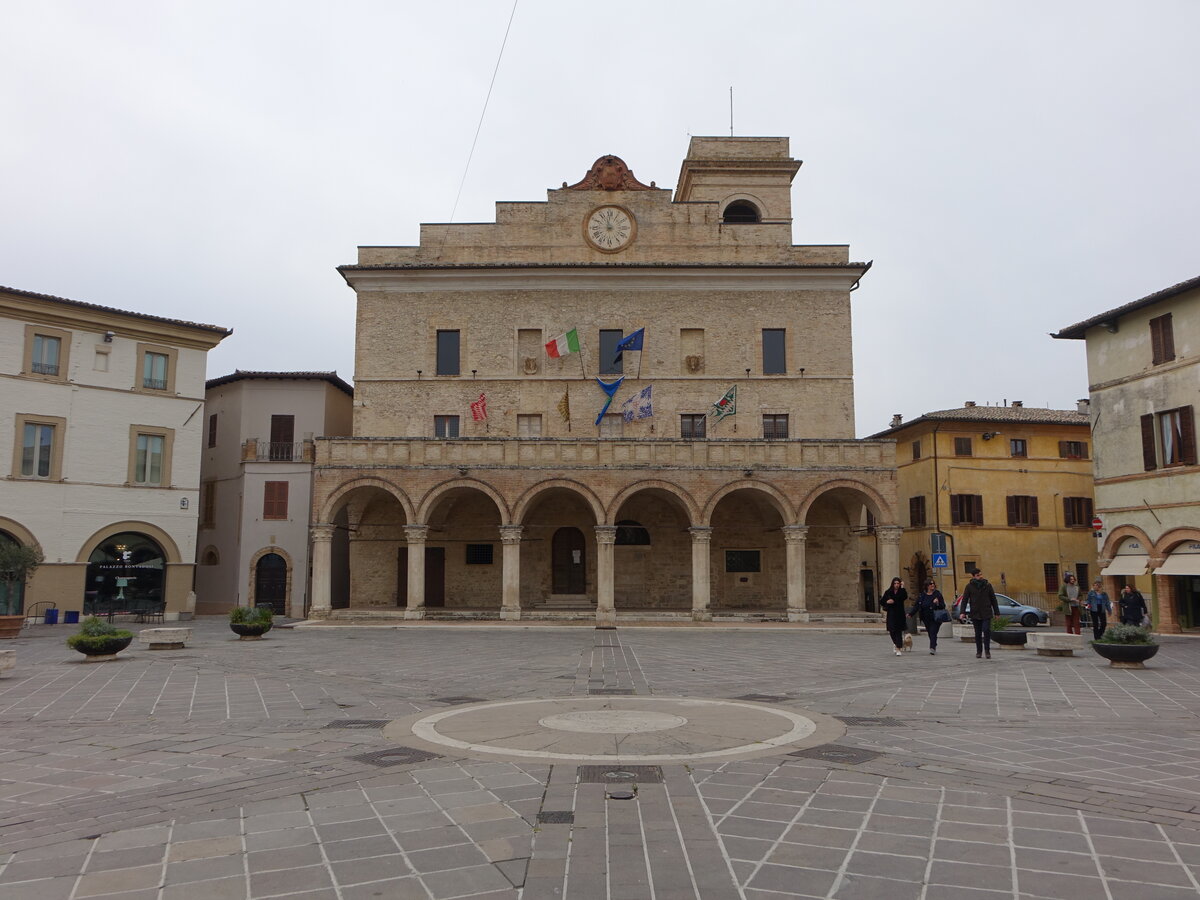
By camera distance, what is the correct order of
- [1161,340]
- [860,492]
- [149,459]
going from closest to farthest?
[1161,340], [860,492], [149,459]

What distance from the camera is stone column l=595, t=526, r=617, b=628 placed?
27531mm

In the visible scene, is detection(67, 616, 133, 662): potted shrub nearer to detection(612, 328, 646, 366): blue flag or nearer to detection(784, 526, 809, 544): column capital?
detection(612, 328, 646, 366): blue flag

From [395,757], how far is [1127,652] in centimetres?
1323

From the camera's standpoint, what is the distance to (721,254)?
32.9 metres

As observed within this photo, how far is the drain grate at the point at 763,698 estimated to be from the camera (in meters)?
11.3

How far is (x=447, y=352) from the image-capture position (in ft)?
107

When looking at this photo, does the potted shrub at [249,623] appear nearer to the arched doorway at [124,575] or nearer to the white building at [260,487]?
the arched doorway at [124,575]

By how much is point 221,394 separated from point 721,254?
21.5 m

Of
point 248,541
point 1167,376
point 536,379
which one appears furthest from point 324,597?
point 1167,376

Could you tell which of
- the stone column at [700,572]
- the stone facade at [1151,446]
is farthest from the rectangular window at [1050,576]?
the stone column at [700,572]

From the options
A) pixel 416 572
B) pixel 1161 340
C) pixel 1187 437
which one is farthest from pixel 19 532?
pixel 1161 340

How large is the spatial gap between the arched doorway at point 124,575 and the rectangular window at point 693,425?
19.4 m

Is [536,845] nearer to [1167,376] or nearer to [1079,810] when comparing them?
[1079,810]

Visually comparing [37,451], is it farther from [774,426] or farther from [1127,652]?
[1127,652]
